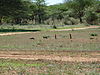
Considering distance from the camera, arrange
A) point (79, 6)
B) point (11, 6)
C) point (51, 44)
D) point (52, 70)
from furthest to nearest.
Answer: point (79, 6), point (11, 6), point (51, 44), point (52, 70)

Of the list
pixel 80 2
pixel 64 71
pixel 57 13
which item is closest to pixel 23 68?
pixel 64 71

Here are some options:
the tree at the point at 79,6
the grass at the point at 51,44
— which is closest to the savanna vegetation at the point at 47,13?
the tree at the point at 79,6

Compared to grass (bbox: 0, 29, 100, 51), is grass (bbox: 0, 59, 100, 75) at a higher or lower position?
higher

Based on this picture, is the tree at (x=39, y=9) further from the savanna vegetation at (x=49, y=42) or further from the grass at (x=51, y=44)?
the grass at (x=51, y=44)

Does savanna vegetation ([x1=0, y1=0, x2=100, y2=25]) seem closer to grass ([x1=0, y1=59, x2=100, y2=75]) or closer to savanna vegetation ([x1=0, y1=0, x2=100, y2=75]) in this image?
savanna vegetation ([x1=0, y1=0, x2=100, y2=75])

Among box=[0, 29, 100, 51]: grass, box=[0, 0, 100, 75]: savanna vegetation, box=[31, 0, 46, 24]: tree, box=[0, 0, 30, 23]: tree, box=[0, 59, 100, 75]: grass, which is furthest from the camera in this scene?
box=[31, 0, 46, 24]: tree

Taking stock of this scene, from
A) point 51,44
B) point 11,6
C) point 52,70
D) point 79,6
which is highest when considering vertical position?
point 11,6

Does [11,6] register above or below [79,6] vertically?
above

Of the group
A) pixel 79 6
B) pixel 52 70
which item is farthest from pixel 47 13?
pixel 52 70

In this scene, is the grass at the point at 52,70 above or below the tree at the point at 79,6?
above

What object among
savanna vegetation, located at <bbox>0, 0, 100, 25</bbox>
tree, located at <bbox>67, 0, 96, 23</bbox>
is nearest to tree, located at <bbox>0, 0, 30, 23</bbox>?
savanna vegetation, located at <bbox>0, 0, 100, 25</bbox>

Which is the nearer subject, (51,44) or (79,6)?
(51,44)

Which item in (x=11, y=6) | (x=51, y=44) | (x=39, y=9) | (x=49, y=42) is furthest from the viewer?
(x=39, y=9)

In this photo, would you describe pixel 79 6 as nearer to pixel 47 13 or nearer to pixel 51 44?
pixel 47 13
